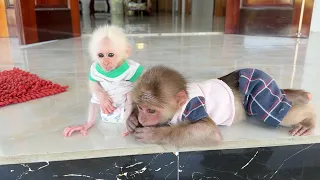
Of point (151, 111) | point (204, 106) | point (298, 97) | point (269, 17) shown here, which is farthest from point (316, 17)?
point (151, 111)

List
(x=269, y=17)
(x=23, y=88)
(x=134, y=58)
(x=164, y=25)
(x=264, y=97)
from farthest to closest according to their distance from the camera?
1. (x=164, y=25)
2. (x=269, y=17)
3. (x=134, y=58)
4. (x=23, y=88)
5. (x=264, y=97)

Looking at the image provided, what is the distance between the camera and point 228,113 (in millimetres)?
824

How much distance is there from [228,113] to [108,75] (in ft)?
1.08

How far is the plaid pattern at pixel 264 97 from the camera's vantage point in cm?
80

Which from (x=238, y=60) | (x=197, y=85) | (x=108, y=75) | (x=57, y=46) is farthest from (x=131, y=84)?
(x=57, y=46)

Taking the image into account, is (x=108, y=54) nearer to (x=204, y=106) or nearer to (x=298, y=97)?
(x=204, y=106)

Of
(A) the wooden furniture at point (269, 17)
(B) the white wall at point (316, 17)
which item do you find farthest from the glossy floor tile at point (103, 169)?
(B) the white wall at point (316, 17)

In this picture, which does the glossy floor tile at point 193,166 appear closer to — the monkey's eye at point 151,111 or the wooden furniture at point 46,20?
the monkey's eye at point 151,111

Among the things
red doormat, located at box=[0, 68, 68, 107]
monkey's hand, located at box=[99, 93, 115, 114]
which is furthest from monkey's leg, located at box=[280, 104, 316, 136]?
red doormat, located at box=[0, 68, 68, 107]

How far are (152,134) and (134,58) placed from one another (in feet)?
3.50

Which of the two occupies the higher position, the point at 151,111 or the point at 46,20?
the point at 46,20

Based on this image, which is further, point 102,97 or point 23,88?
point 23,88

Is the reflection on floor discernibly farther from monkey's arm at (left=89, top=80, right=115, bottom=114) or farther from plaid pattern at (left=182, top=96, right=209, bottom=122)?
plaid pattern at (left=182, top=96, right=209, bottom=122)

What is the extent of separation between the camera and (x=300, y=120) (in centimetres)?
83
